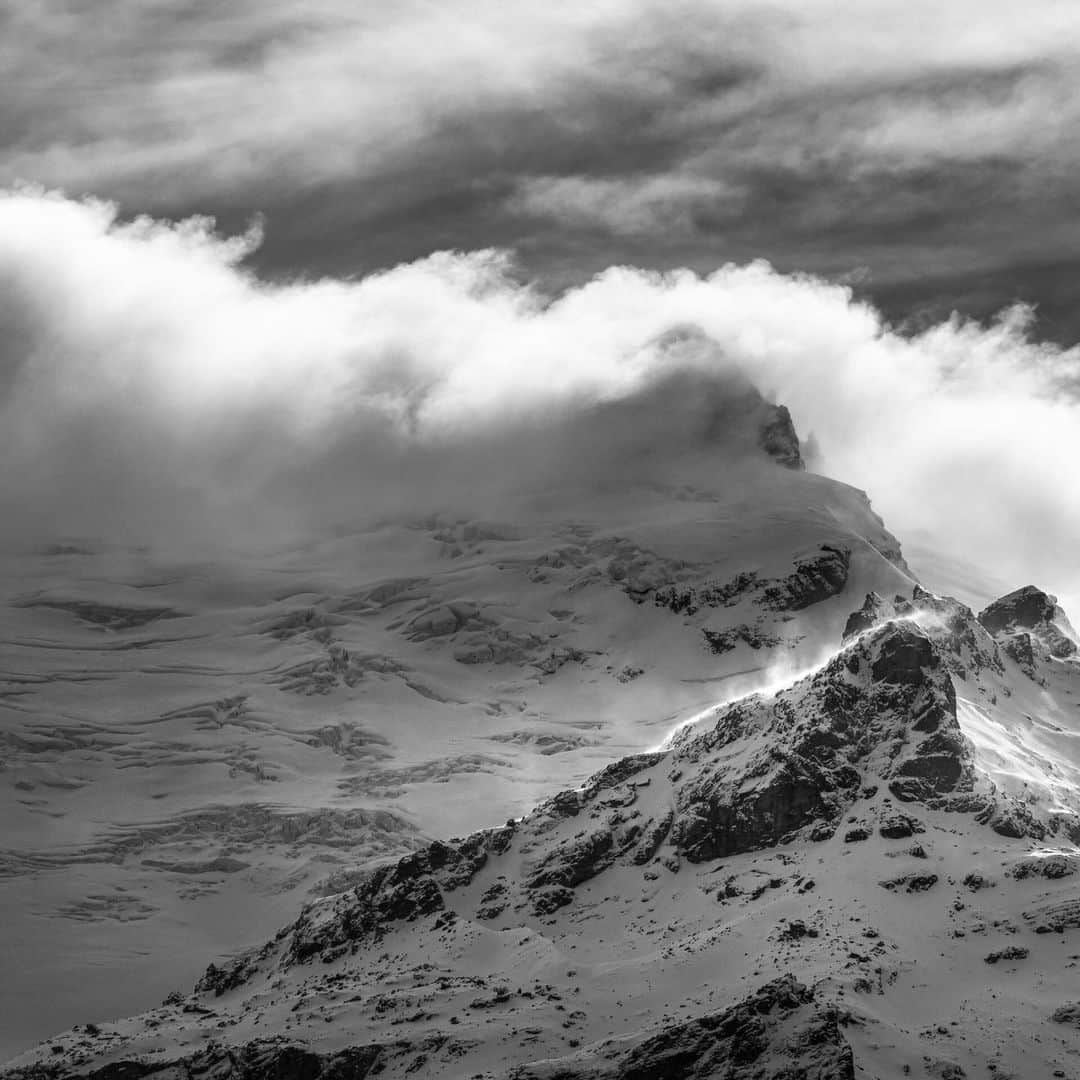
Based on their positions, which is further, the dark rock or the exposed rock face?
the dark rock

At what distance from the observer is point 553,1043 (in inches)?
7844

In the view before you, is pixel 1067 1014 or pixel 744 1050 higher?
pixel 744 1050

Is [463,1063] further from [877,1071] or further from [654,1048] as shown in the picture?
[877,1071]

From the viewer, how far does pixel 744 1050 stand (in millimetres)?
181000

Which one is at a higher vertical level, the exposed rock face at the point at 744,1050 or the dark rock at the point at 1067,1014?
the exposed rock face at the point at 744,1050

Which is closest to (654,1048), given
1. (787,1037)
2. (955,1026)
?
(787,1037)

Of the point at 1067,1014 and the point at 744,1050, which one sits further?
the point at 1067,1014

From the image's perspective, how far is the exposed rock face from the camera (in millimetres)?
176875

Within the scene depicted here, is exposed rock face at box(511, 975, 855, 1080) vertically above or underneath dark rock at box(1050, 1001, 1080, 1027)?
above

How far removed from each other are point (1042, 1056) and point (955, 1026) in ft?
31.3

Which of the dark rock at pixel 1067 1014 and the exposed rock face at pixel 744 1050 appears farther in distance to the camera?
the dark rock at pixel 1067 1014

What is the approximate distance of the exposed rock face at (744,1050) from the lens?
17688 cm

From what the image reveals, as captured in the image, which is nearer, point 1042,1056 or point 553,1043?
point 1042,1056

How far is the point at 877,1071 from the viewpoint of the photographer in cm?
18100
